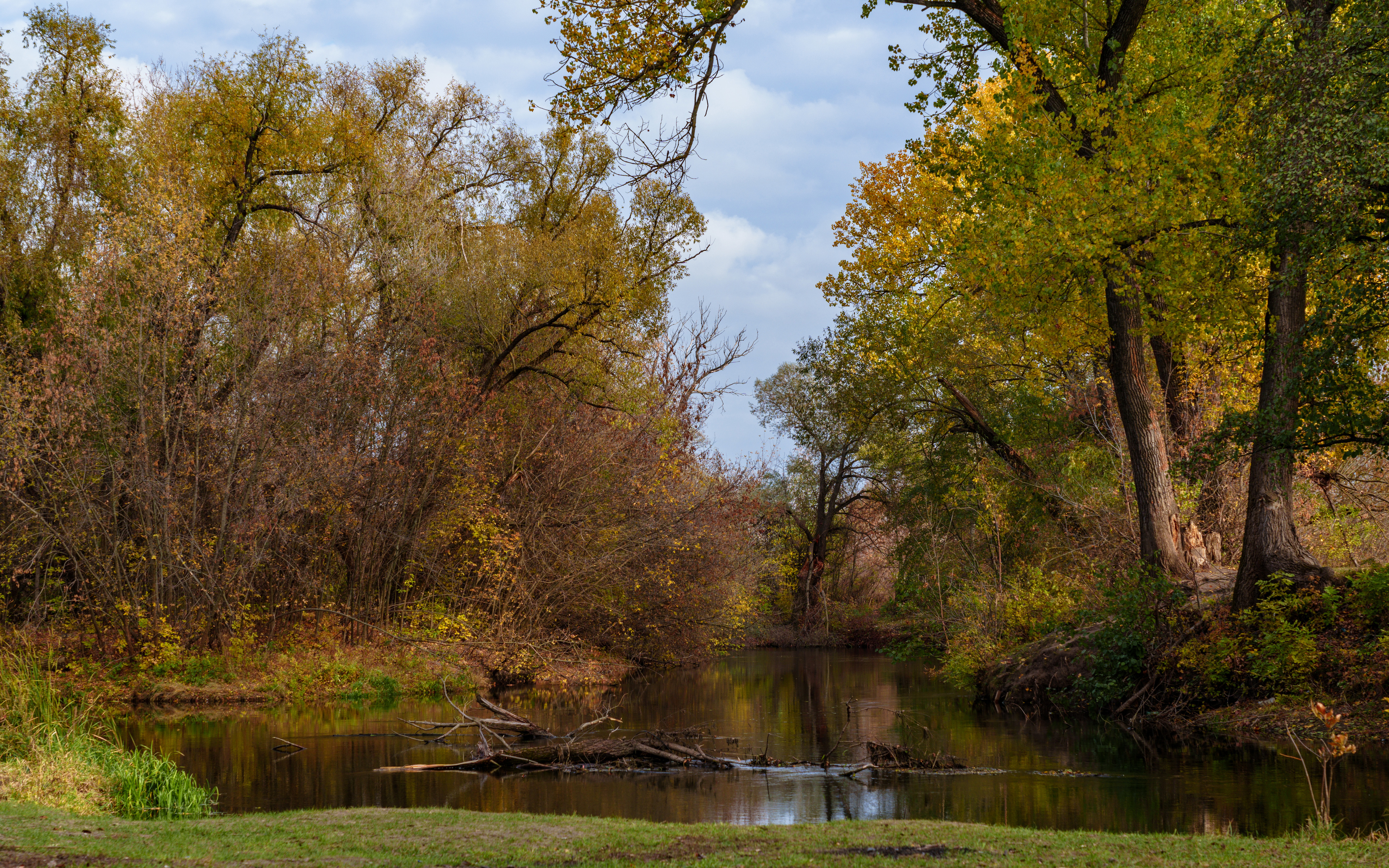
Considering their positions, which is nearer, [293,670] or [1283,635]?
[1283,635]

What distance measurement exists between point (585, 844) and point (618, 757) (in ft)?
19.2

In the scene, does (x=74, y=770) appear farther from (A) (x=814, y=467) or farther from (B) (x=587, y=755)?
(A) (x=814, y=467)

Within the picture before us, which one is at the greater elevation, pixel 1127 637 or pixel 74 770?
pixel 1127 637

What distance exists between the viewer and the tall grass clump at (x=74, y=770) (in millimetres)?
9430

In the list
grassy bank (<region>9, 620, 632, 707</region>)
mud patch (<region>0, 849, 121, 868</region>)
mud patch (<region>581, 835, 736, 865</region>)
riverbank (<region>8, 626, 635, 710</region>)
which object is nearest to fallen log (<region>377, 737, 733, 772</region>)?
mud patch (<region>581, 835, 736, 865</region>)

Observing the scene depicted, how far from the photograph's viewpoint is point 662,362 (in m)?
27.6

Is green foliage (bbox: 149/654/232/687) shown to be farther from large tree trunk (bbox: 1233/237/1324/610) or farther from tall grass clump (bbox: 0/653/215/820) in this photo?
large tree trunk (bbox: 1233/237/1324/610)

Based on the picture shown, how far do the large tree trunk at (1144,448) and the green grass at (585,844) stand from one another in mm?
10143

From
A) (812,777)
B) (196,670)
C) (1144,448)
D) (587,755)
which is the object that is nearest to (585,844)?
(812,777)

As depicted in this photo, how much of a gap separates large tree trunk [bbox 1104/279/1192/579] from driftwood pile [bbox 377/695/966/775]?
6536 millimetres

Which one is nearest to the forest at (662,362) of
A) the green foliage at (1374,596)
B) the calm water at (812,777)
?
the green foliage at (1374,596)

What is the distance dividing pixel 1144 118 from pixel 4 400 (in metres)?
18.6

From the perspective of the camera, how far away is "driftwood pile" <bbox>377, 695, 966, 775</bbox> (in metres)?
12.6

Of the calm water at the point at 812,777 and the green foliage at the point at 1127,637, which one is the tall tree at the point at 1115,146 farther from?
the calm water at the point at 812,777
